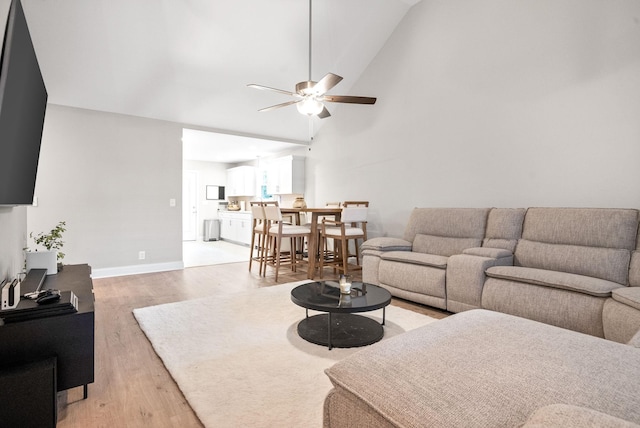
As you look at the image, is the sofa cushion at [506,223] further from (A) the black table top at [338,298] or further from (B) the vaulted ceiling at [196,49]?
(B) the vaulted ceiling at [196,49]

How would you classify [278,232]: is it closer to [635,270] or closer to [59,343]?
[59,343]

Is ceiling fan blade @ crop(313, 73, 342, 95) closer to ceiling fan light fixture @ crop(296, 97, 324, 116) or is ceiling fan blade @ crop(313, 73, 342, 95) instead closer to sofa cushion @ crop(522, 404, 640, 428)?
ceiling fan light fixture @ crop(296, 97, 324, 116)

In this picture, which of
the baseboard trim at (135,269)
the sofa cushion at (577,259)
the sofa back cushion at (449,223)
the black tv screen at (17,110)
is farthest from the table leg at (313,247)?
the black tv screen at (17,110)

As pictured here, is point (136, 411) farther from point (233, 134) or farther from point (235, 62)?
point (233, 134)

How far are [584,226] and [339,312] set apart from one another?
223cm

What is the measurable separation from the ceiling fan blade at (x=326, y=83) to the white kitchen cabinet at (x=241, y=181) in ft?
17.1

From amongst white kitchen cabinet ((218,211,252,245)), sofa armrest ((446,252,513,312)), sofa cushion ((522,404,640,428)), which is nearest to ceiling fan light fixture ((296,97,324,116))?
sofa armrest ((446,252,513,312))

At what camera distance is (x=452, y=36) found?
13.5 feet

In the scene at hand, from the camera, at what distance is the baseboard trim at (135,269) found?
4.53m

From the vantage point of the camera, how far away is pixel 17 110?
170 centimetres

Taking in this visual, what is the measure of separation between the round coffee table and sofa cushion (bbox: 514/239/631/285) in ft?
4.83

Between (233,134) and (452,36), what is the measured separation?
3636mm

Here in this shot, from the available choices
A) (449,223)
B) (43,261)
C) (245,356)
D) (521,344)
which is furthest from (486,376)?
(43,261)

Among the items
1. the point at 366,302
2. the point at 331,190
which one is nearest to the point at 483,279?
the point at 366,302
